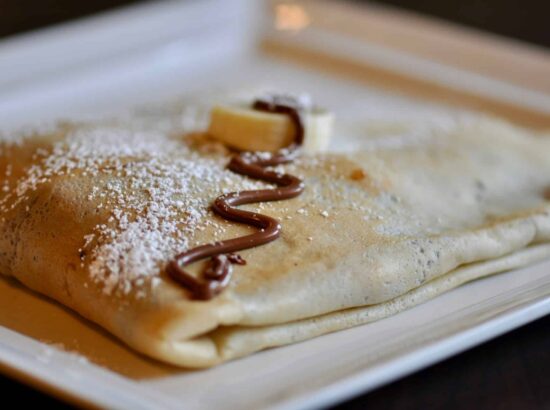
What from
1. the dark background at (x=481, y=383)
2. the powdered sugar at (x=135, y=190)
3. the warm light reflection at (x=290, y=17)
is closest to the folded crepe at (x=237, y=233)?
the powdered sugar at (x=135, y=190)

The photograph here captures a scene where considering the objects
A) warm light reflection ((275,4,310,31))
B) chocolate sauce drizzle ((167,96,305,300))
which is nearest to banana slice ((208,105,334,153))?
chocolate sauce drizzle ((167,96,305,300))

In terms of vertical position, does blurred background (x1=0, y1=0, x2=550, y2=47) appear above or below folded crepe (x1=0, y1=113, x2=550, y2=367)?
below

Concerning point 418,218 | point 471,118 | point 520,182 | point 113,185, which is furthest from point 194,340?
Answer: point 471,118

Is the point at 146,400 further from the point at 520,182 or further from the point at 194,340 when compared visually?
the point at 520,182

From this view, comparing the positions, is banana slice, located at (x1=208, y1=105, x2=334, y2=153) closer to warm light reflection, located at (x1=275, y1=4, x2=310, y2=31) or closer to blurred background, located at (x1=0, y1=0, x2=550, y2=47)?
→ warm light reflection, located at (x1=275, y1=4, x2=310, y2=31)

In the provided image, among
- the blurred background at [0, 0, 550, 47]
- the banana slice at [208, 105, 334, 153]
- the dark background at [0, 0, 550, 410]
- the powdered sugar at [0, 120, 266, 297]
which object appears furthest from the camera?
the blurred background at [0, 0, 550, 47]

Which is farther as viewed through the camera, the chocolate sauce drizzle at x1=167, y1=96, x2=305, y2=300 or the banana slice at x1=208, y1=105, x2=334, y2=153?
the banana slice at x1=208, y1=105, x2=334, y2=153

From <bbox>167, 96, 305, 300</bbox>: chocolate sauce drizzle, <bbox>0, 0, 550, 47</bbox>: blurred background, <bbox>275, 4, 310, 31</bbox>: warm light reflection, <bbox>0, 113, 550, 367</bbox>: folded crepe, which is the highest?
<bbox>167, 96, 305, 300</bbox>: chocolate sauce drizzle

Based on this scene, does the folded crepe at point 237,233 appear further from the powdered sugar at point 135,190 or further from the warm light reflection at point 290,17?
the warm light reflection at point 290,17
